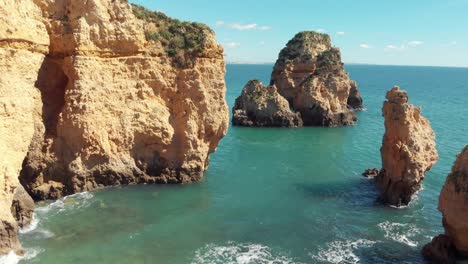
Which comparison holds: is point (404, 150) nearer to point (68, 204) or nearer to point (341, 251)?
point (341, 251)

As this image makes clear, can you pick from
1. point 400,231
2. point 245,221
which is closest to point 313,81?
point 400,231

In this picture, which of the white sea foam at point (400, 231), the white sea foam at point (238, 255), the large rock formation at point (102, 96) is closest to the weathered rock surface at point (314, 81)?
the large rock formation at point (102, 96)

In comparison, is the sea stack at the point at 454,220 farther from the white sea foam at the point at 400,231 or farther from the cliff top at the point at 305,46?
the cliff top at the point at 305,46

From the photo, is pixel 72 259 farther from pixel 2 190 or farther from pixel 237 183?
pixel 237 183

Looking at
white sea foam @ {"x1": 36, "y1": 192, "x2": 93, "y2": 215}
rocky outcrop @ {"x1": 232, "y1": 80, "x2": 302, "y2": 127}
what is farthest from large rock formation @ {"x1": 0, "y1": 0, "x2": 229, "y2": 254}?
rocky outcrop @ {"x1": 232, "y1": 80, "x2": 302, "y2": 127}

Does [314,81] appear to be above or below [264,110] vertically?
above

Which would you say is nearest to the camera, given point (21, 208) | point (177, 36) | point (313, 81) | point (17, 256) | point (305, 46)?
point (17, 256)

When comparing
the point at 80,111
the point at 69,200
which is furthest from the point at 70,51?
the point at 69,200
